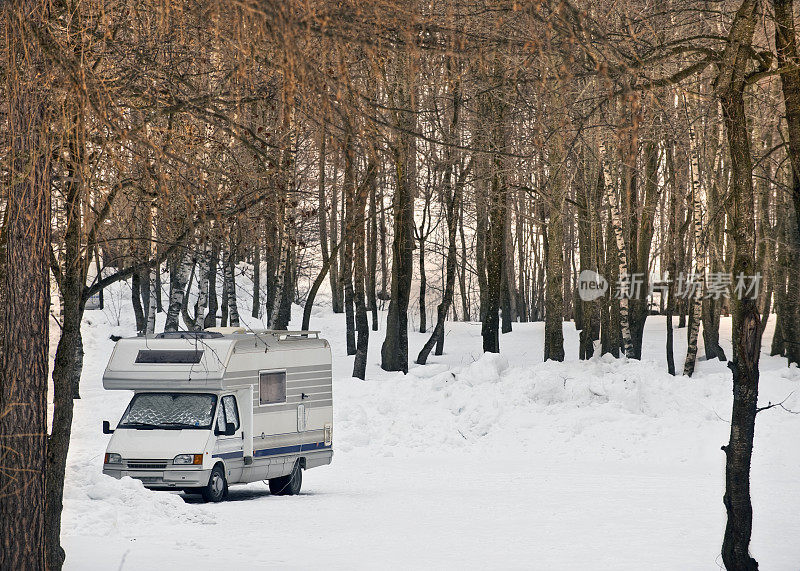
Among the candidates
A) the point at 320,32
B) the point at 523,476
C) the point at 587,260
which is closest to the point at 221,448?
the point at 523,476

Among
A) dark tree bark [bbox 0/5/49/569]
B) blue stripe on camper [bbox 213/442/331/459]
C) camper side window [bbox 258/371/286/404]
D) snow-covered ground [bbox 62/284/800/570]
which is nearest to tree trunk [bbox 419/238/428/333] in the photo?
snow-covered ground [bbox 62/284/800/570]

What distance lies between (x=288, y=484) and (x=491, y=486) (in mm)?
3533

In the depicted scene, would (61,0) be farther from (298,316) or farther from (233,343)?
(298,316)

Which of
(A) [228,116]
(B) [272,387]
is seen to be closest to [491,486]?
(B) [272,387]

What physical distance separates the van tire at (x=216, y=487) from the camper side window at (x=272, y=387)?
1.42 m

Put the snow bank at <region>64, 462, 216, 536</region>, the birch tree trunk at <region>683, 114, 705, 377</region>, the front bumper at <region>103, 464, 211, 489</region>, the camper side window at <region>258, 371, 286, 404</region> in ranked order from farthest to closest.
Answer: the birch tree trunk at <region>683, 114, 705, 377</region> < the camper side window at <region>258, 371, 286, 404</region> < the front bumper at <region>103, 464, 211, 489</region> < the snow bank at <region>64, 462, 216, 536</region>

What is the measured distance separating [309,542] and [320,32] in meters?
7.78

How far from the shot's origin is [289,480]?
55.4ft

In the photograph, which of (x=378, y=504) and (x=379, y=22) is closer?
(x=379, y=22)

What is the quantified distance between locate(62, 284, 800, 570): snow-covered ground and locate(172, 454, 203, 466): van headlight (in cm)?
77

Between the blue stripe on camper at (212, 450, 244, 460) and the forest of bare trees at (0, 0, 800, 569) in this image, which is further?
the blue stripe on camper at (212, 450, 244, 460)

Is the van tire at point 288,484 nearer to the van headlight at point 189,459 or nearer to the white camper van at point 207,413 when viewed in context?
the white camper van at point 207,413

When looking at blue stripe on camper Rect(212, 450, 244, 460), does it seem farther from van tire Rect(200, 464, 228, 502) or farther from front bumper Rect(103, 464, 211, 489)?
front bumper Rect(103, 464, 211, 489)

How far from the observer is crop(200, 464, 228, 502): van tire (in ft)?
49.5
